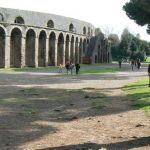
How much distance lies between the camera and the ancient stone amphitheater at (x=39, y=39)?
45031mm

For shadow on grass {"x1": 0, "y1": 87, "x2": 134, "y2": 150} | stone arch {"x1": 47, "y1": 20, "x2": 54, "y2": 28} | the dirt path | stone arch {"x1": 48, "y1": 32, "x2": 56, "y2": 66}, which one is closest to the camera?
the dirt path

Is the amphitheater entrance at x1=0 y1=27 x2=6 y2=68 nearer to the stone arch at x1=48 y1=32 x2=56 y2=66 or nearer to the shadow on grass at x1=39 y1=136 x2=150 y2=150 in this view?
the stone arch at x1=48 y1=32 x2=56 y2=66

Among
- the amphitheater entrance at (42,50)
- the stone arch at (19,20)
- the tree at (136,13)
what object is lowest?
the amphitheater entrance at (42,50)

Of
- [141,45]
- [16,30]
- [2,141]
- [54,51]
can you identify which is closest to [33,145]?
[2,141]

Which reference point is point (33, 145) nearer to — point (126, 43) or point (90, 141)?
point (90, 141)

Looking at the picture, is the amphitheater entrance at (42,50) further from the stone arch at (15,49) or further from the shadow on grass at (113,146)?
the shadow on grass at (113,146)

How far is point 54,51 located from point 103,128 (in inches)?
1805

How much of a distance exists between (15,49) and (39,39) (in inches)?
236

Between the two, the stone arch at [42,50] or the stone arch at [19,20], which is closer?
the stone arch at [19,20]

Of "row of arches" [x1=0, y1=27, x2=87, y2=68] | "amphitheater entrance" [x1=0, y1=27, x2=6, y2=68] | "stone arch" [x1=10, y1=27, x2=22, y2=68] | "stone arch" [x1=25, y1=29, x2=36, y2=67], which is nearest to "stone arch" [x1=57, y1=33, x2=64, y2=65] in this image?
"row of arches" [x1=0, y1=27, x2=87, y2=68]

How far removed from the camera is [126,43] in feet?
279

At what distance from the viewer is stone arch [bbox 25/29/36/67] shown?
50.0 metres

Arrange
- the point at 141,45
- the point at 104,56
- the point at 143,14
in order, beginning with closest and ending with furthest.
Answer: the point at 143,14, the point at 104,56, the point at 141,45

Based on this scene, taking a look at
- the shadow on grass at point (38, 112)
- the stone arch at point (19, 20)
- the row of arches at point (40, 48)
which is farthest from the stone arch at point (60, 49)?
the shadow on grass at point (38, 112)
